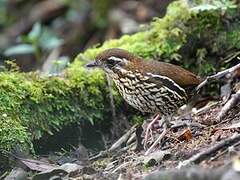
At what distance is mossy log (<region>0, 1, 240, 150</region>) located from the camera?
5.04 meters

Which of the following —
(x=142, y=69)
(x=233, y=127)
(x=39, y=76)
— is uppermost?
(x=39, y=76)

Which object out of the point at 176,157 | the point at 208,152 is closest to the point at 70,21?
the point at 176,157

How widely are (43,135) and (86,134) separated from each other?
469mm

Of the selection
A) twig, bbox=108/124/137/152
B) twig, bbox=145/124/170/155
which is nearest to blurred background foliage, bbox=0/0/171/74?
twig, bbox=108/124/137/152

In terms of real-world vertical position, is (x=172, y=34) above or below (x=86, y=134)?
above

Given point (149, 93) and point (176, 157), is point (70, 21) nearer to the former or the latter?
point (149, 93)

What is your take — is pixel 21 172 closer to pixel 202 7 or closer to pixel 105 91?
pixel 105 91

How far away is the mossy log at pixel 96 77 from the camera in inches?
198

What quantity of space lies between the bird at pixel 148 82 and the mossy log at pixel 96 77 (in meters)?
0.56

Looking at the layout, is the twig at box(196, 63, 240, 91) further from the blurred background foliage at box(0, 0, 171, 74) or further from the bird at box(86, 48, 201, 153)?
the blurred background foliage at box(0, 0, 171, 74)

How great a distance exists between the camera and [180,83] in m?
5.02

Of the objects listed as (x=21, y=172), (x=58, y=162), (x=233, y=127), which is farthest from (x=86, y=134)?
(x=233, y=127)

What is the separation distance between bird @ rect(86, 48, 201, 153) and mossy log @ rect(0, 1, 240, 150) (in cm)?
56

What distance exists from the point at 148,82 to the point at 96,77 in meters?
0.96
